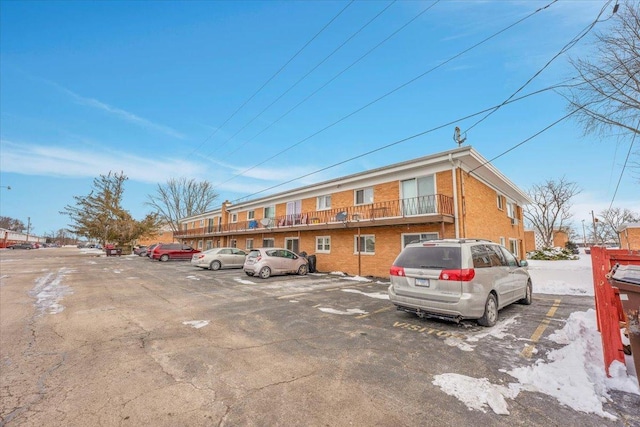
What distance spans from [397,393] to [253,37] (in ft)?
47.1

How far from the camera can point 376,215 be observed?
48.0 feet

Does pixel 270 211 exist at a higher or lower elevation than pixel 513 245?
higher

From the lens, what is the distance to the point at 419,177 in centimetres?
1363

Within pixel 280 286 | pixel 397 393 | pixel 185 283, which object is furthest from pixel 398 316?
pixel 185 283

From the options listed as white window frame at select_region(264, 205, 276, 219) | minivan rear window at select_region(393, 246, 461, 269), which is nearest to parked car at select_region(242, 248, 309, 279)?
white window frame at select_region(264, 205, 276, 219)

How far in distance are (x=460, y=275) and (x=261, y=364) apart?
12.5 ft

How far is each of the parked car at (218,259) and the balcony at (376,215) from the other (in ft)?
10.4

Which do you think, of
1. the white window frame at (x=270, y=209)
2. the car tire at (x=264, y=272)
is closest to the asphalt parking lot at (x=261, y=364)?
the car tire at (x=264, y=272)

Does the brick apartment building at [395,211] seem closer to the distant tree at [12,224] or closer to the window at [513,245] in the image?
the window at [513,245]

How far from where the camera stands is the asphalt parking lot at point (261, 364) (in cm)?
260

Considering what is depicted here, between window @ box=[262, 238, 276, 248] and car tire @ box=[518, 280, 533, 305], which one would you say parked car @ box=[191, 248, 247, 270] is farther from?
car tire @ box=[518, 280, 533, 305]

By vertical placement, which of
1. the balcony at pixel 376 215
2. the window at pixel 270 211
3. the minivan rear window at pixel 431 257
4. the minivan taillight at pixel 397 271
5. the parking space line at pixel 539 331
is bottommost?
the parking space line at pixel 539 331

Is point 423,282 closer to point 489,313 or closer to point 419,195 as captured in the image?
point 489,313

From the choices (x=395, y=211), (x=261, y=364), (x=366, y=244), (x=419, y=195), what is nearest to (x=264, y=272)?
(x=366, y=244)
